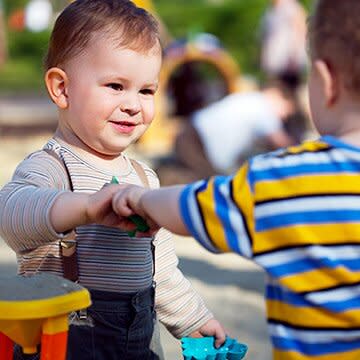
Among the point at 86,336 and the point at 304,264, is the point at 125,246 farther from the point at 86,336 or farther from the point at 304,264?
the point at 304,264

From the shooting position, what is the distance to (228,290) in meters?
5.02

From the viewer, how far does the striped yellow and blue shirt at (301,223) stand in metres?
1.64

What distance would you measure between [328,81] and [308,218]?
0.23 m

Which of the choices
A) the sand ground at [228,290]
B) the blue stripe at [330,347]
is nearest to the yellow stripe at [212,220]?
the blue stripe at [330,347]

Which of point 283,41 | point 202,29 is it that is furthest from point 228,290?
point 202,29

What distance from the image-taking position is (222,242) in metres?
1.65

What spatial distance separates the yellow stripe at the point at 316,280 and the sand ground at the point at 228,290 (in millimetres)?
2130

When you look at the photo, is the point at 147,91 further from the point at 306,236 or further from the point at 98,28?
the point at 306,236

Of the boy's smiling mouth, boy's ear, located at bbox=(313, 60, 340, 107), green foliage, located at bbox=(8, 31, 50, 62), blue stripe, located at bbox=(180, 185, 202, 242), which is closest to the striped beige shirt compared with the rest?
the boy's smiling mouth

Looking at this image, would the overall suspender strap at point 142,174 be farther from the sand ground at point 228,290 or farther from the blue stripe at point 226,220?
the sand ground at point 228,290

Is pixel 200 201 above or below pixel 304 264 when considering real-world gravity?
above

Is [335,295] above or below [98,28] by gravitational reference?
below

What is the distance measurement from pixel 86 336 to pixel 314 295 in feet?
2.29

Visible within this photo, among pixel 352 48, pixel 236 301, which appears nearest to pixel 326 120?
pixel 352 48
